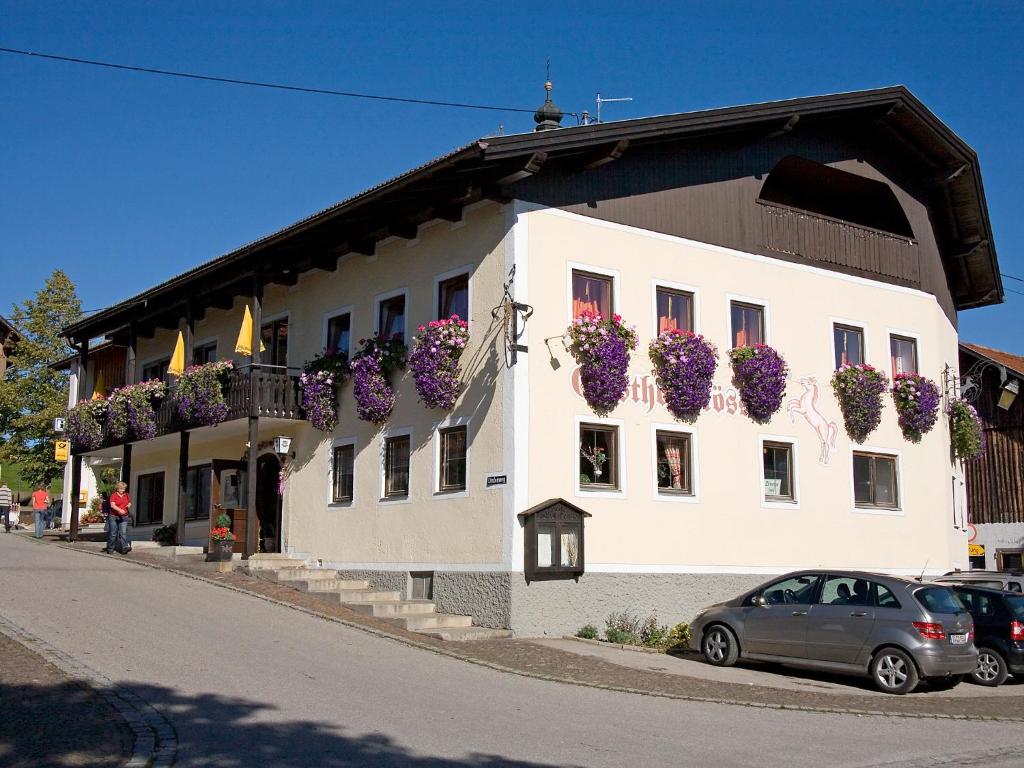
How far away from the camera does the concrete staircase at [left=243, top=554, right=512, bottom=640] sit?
17219mm

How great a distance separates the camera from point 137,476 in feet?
101

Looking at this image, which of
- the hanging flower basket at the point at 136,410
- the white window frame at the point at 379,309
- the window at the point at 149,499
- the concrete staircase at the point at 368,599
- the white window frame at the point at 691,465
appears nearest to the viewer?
the concrete staircase at the point at 368,599

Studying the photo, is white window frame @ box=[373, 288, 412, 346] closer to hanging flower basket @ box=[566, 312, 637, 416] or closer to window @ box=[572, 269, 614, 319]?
window @ box=[572, 269, 614, 319]

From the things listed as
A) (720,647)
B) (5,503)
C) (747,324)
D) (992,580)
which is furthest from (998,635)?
(5,503)

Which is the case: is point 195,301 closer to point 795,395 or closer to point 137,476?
point 137,476

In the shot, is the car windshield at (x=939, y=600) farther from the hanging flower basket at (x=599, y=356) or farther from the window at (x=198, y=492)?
the window at (x=198, y=492)

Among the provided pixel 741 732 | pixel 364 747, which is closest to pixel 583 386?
pixel 741 732

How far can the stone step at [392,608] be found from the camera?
1805 cm

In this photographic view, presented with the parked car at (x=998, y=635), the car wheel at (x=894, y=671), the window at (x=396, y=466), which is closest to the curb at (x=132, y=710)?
the window at (x=396, y=466)

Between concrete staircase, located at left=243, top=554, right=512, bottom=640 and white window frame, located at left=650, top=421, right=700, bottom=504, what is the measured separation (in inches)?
158

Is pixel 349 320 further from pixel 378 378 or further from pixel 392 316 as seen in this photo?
pixel 378 378

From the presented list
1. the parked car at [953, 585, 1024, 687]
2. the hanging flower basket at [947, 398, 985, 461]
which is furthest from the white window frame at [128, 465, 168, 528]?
the parked car at [953, 585, 1024, 687]

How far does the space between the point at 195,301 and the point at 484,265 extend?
9149 mm

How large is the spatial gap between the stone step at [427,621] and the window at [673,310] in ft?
20.4
